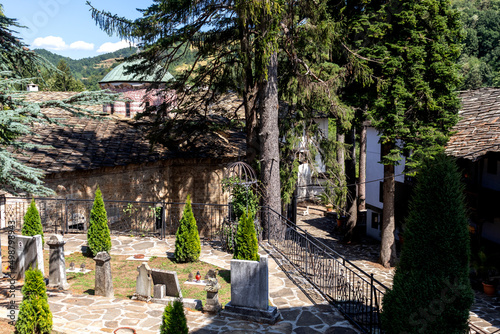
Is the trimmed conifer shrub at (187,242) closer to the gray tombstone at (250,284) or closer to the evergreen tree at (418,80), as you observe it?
the gray tombstone at (250,284)

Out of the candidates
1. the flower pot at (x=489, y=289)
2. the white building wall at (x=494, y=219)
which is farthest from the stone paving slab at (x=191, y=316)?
the white building wall at (x=494, y=219)

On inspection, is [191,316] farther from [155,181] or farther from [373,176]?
[373,176]

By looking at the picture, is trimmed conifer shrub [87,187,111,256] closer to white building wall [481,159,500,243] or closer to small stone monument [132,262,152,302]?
small stone monument [132,262,152,302]

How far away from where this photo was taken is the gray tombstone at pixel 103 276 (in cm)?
901

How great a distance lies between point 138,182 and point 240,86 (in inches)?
228

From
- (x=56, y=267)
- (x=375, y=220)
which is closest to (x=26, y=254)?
(x=56, y=267)

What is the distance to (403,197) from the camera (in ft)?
64.3

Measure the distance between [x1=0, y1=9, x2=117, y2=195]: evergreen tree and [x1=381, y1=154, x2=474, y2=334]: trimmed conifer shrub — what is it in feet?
21.0

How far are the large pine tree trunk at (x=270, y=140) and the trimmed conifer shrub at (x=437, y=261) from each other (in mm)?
7738

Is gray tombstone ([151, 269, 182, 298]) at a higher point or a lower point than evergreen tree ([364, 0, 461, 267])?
lower

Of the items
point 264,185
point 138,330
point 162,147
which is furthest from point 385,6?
point 138,330

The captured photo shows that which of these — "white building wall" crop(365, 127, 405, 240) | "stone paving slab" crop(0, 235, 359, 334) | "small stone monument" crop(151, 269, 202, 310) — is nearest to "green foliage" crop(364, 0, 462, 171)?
"stone paving slab" crop(0, 235, 359, 334)

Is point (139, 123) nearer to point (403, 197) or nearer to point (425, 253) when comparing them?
point (403, 197)

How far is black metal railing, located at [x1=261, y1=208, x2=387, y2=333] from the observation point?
833 centimetres
